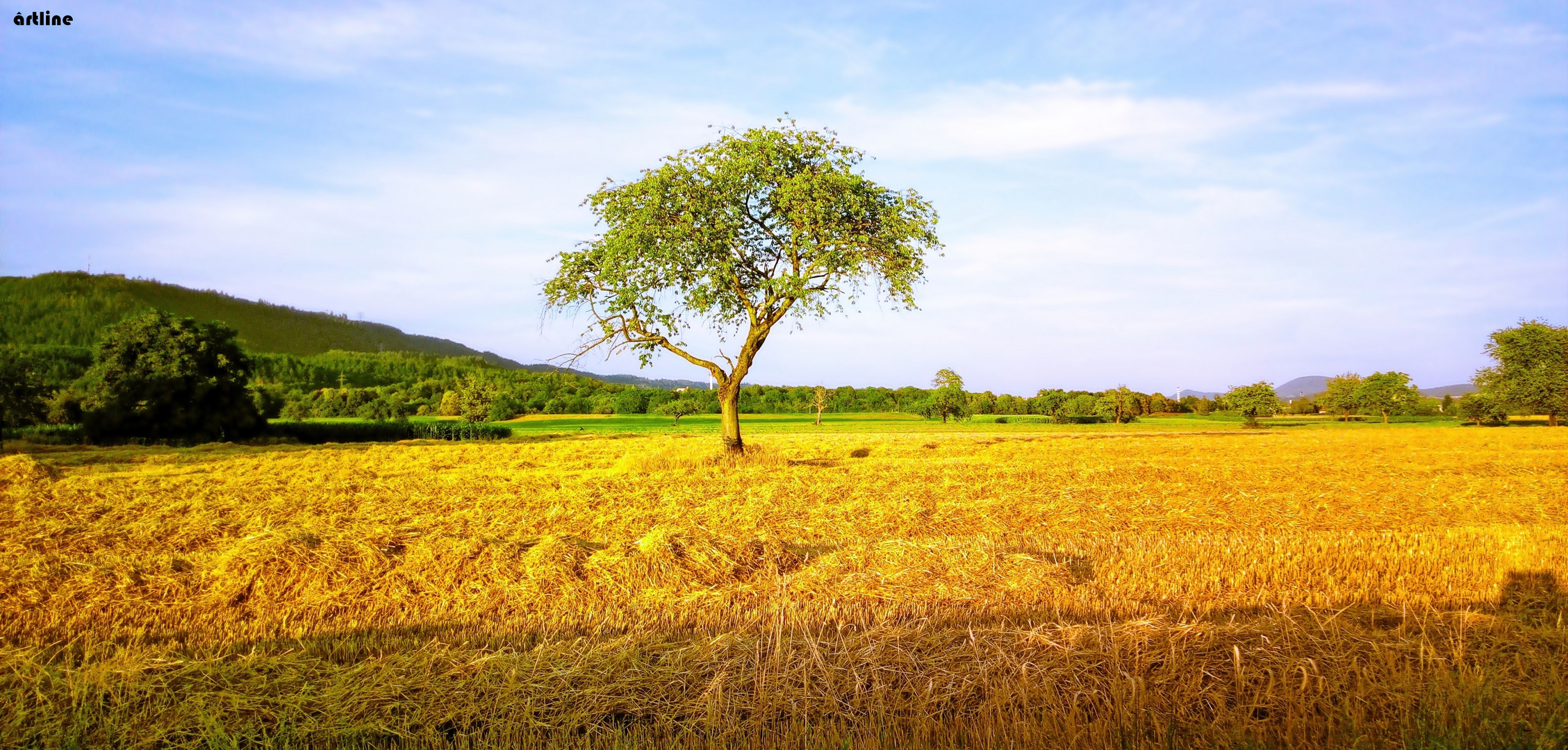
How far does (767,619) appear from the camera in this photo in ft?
19.0

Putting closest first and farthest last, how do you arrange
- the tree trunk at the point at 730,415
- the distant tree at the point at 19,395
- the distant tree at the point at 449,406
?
the tree trunk at the point at 730,415 < the distant tree at the point at 19,395 < the distant tree at the point at 449,406

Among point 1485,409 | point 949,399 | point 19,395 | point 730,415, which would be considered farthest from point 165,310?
point 1485,409

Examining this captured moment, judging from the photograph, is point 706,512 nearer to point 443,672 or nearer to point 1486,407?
point 443,672

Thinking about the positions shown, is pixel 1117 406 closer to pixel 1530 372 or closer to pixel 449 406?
pixel 1530 372

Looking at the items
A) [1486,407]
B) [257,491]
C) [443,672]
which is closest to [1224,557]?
[443,672]

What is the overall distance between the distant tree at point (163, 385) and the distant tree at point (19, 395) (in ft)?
12.2

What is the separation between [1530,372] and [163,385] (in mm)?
81675

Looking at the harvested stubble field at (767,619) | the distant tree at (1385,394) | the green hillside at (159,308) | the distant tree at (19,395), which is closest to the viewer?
the harvested stubble field at (767,619)

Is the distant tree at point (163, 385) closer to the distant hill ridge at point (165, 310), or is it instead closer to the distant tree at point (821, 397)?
the distant hill ridge at point (165, 310)

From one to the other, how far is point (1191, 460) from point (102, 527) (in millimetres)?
23825

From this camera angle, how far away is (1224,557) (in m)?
7.82

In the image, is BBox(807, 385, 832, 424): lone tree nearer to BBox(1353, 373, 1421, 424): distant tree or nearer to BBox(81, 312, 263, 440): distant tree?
BBox(1353, 373, 1421, 424): distant tree

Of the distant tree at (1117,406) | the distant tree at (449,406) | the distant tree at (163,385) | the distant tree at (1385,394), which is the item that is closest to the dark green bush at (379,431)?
the distant tree at (163,385)

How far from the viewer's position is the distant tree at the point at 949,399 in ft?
260
